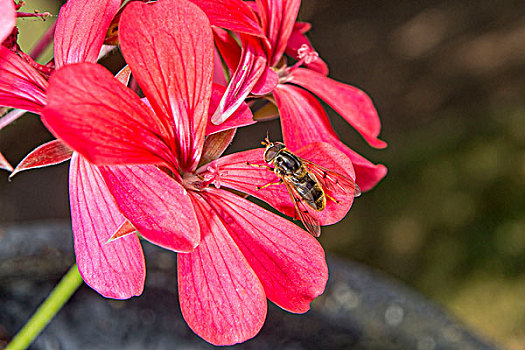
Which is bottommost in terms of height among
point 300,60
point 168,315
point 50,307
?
point 168,315

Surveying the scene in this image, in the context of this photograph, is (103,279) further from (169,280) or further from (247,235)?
(169,280)

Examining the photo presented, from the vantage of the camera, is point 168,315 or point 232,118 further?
point 168,315

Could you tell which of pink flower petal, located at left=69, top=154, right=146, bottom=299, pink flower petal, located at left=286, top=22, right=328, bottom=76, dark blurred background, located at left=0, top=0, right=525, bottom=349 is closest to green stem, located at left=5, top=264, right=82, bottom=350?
pink flower petal, located at left=69, top=154, right=146, bottom=299

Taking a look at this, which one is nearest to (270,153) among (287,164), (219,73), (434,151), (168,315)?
(287,164)

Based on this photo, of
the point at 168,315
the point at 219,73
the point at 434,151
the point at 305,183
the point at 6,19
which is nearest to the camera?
the point at 6,19

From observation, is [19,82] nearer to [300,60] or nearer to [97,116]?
[97,116]

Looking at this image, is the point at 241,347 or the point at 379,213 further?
the point at 379,213

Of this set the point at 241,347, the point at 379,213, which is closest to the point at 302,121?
the point at 241,347
